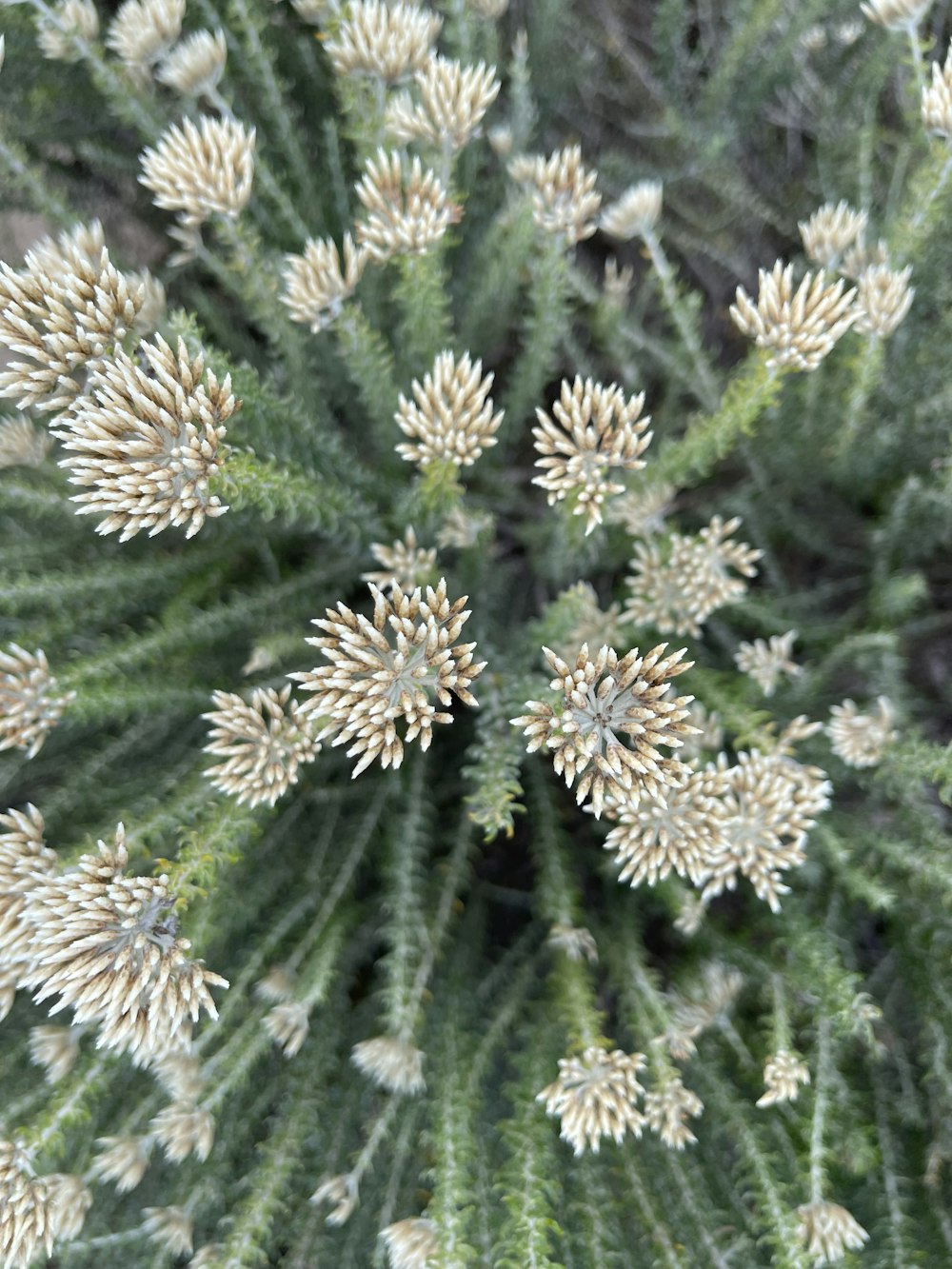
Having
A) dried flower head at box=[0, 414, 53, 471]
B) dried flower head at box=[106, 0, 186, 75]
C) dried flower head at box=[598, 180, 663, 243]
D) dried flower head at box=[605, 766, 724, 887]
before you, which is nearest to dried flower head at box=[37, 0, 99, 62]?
dried flower head at box=[106, 0, 186, 75]

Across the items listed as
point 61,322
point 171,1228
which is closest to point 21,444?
→ point 61,322

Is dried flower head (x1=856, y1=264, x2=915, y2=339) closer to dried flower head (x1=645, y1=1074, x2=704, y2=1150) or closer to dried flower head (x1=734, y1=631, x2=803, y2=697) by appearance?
dried flower head (x1=734, y1=631, x2=803, y2=697)

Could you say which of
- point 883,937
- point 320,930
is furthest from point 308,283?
point 883,937

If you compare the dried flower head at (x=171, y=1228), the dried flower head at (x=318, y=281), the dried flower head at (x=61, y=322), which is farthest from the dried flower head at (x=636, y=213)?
the dried flower head at (x=171, y=1228)

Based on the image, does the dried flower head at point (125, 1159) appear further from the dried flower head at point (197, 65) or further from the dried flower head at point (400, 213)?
the dried flower head at point (197, 65)

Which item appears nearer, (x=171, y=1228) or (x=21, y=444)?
(x=171, y=1228)

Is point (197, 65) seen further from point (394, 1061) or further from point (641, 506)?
point (394, 1061)
